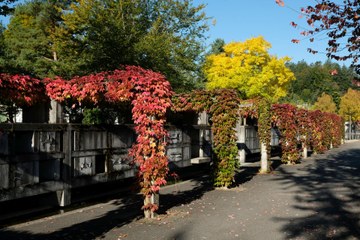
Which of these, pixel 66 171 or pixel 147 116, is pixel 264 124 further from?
pixel 66 171

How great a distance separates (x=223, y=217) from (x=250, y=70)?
35979 mm

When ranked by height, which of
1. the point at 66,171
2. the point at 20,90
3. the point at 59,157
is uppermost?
the point at 20,90

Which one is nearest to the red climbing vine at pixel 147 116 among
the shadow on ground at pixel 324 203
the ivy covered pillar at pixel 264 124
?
the shadow on ground at pixel 324 203

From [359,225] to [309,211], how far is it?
134cm

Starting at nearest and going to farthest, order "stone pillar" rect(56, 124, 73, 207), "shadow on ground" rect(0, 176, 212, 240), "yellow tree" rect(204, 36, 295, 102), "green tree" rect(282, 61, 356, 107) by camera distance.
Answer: "shadow on ground" rect(0, 176, 212, 240)
"stone pillar" rect(56, 124, 73, 207)
"yellow tree" rect(204, 36, 295, 102)
"green tree" rect(282, 61, 356, 107)

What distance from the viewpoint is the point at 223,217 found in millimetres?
7703

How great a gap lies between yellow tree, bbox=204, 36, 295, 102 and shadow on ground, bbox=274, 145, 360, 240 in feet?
86.8

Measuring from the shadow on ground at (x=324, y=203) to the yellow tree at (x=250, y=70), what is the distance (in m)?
26.5

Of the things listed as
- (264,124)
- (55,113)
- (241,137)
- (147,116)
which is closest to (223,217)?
(147,116)

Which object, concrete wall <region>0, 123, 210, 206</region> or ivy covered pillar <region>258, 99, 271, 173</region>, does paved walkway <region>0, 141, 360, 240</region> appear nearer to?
concrete wall <region>0, 123, 210, 206</region>

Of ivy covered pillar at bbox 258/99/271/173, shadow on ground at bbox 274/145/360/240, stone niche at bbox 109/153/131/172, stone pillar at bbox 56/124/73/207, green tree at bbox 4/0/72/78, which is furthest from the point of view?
green tree at bbox 4/0/72/78

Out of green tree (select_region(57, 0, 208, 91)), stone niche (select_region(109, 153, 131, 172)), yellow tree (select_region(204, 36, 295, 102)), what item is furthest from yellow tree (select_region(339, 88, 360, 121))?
stone niche (select_region(109, 153, 131, 172))

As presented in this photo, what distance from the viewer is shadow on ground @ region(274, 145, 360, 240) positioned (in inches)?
257

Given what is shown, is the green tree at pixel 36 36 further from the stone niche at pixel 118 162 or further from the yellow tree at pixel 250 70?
the stone niche at pixel 118 162
